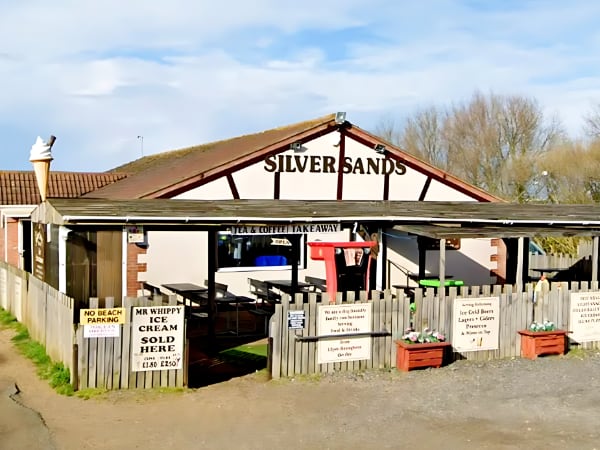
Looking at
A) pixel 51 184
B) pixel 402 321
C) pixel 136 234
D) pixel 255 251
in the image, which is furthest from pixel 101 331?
pixel 51 184

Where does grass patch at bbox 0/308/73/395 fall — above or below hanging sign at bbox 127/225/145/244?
below

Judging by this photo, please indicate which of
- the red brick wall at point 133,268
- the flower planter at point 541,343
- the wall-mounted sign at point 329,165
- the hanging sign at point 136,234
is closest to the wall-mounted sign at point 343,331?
the flower planter at point 541,343

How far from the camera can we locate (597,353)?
1223 centimetres

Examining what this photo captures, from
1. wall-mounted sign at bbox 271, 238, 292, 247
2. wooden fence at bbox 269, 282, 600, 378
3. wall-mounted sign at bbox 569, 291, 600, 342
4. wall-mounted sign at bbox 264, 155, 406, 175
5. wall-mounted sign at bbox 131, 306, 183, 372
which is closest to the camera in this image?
wall-mounted sign at bbox 131, 306, 183, 372

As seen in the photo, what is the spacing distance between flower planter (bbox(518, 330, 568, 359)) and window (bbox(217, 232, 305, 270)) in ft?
19.0

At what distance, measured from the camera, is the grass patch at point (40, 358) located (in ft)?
31.8

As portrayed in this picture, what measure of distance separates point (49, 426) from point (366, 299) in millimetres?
4875

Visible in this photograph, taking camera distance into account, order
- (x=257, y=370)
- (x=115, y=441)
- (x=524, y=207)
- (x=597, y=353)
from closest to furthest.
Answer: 1. (x=115, y=441)
2. (x=257, y=370)
3. (x=597, y=353)
4. (x=524, y=207)

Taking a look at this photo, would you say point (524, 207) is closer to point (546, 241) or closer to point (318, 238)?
point (318, 238)

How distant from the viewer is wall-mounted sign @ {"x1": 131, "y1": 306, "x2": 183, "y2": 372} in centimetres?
959

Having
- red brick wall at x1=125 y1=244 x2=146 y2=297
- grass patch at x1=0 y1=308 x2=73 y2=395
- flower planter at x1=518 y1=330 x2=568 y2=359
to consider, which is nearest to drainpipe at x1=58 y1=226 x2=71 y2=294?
grass patch at x1=0 y1=308 x2=73 y2=395

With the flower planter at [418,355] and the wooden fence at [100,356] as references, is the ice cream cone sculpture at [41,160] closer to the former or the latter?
the wooden fence at [100,356]

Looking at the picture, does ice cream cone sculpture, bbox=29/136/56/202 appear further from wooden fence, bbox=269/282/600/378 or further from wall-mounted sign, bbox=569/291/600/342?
wall-mounted sign, bbox=569/291/600/342

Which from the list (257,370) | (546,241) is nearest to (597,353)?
(257,370)
